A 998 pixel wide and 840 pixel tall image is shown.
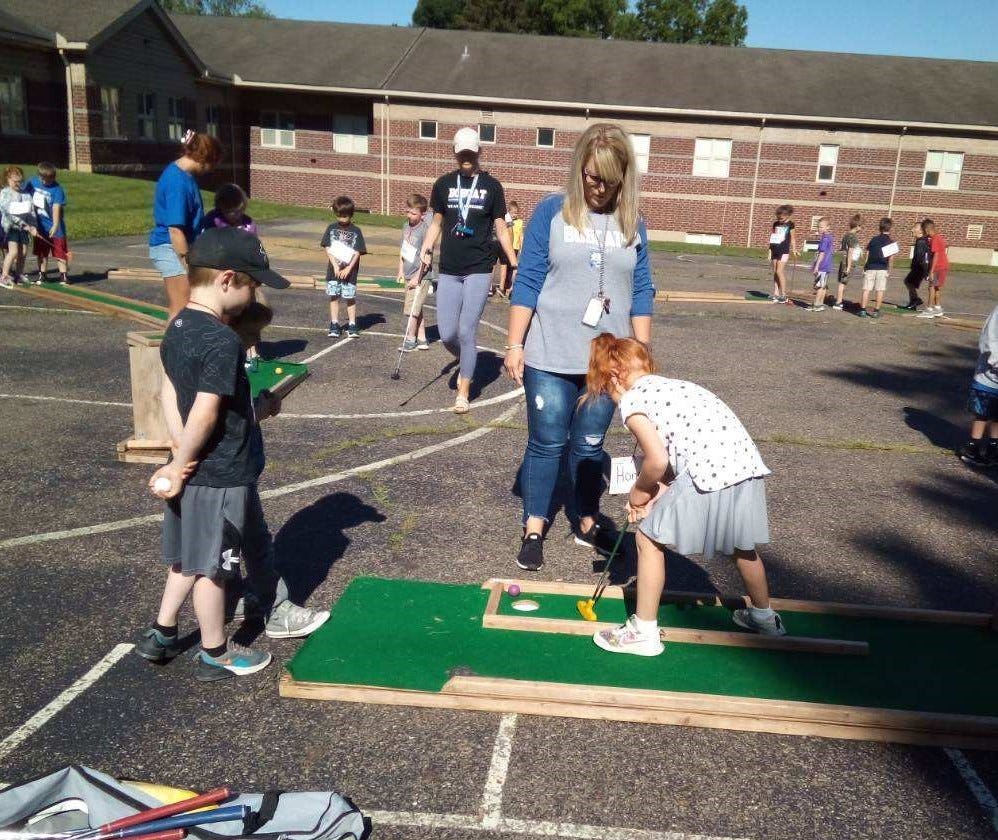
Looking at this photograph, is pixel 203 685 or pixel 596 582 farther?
pixel 596 582

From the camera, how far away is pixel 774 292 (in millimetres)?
18312

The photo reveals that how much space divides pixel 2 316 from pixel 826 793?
12.3m

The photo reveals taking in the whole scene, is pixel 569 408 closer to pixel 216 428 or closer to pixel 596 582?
pixel 596 582

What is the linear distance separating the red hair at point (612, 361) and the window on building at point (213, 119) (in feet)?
124

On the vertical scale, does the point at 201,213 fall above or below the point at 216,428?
above

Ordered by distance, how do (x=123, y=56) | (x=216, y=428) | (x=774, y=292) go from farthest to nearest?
(x=123, y=56)
(x=774, y=292)
(x=216, y=428)

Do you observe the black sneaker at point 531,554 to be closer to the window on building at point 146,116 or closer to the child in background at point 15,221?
the child in background at point 15,221

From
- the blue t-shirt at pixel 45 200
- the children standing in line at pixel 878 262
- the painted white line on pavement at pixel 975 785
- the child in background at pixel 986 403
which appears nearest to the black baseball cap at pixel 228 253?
the painted white line on pavement at pixel 975 785

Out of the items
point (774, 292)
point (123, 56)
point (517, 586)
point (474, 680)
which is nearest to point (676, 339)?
point (774, 292)

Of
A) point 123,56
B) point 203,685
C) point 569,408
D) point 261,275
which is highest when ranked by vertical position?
point 123,56

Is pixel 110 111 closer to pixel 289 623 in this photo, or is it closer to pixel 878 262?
pixel 878 262

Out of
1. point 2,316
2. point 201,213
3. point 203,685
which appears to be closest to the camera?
point 203,685

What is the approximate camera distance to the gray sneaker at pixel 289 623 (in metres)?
4.27

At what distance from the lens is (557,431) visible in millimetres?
5047
